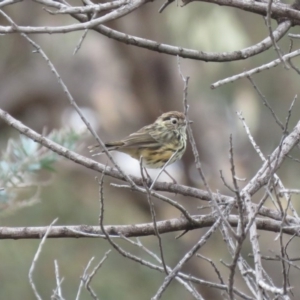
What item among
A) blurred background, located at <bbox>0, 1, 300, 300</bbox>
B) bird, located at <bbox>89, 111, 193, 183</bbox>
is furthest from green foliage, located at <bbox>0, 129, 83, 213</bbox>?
blurred background, located at <bbox>0, 1, 300, 300</bbox>

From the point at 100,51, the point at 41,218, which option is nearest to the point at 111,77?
the point at 100,51

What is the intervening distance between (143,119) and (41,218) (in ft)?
6.90

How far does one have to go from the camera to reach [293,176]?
10.9m

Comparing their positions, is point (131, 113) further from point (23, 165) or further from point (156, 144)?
point (23, 165)

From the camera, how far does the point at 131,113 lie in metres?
10.6

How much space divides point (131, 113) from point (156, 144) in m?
5.65

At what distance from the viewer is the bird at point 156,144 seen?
487cm

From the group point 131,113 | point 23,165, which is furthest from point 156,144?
point 131,113

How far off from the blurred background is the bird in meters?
4.55

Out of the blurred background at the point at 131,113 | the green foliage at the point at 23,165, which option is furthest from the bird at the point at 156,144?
the blurred background at the point at 131,113

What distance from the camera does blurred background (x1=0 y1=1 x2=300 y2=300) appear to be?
402 inches

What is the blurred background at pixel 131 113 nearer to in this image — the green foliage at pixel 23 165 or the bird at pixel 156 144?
the bird at pixel 156 144

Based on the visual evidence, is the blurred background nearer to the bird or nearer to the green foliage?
the bird

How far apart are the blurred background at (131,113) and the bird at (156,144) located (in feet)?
14.9
